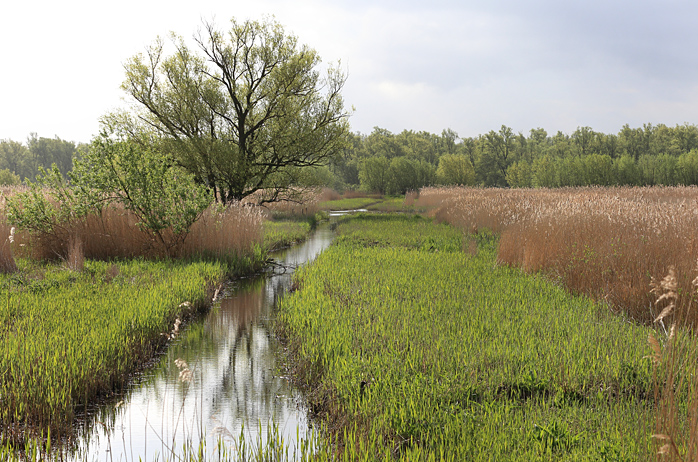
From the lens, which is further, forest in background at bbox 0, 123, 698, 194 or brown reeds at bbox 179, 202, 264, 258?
forest in background at bbox 0, 123, 698, 194

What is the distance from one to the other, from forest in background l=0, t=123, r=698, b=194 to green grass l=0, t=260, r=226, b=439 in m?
18.1

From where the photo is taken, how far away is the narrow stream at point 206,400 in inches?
189

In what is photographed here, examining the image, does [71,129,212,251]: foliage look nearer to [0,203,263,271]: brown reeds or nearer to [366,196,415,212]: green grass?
[0,203,263,271]: brown reeds

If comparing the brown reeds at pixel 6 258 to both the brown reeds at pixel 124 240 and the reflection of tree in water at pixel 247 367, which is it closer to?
the brown reeds at pixel 124 240

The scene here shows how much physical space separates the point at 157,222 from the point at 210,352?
6419mm

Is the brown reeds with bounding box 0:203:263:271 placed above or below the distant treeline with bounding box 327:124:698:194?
below

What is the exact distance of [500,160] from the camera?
9812 cm

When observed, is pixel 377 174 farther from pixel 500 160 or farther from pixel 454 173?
A: pixel 500 160

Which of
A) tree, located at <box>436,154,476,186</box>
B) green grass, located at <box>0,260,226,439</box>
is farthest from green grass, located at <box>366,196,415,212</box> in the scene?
green grass, located at <box>0,260,226,439</box>

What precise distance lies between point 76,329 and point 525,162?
293 feet

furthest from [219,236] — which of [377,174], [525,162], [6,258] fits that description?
[525,162]

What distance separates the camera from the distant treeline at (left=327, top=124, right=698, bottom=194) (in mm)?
67812

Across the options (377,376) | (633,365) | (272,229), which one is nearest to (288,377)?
(377,376)

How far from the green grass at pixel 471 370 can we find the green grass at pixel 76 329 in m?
2.17
